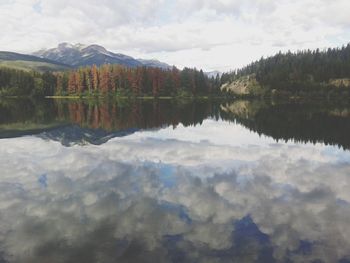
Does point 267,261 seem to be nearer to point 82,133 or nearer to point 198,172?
point 198,172

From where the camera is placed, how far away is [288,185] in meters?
31.1

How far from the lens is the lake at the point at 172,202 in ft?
60.2

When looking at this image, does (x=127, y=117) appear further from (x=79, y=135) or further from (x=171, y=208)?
(x=171, y=208)

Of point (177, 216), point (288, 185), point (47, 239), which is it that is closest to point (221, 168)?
point (288, 185)

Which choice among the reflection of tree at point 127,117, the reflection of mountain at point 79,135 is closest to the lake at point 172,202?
the reflection of mountain at point 79,135

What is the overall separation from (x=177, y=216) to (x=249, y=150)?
2720cm

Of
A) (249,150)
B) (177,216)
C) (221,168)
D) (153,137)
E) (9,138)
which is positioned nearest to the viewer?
(177,216)

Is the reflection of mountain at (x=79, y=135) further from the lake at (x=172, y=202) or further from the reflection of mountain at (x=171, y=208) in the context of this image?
the reflection of mountain at (x=171, y=208)

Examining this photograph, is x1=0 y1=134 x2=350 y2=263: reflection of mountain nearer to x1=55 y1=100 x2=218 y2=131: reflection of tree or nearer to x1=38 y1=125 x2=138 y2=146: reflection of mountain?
x1=38 y1=125 x2=138 y2=146: reflection of mountain

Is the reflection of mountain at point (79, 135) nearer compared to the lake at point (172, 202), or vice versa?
the lake at point (172, 202)

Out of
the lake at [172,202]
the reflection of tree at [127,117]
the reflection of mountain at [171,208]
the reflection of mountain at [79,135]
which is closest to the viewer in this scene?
the reflection of mountain at [171,208]

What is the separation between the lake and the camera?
60.2 ft

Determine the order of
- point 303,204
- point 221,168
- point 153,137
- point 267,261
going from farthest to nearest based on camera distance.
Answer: point 153,137 → point 221,168 → point 303,204 → point 267,261

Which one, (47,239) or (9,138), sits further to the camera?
(9,138)
